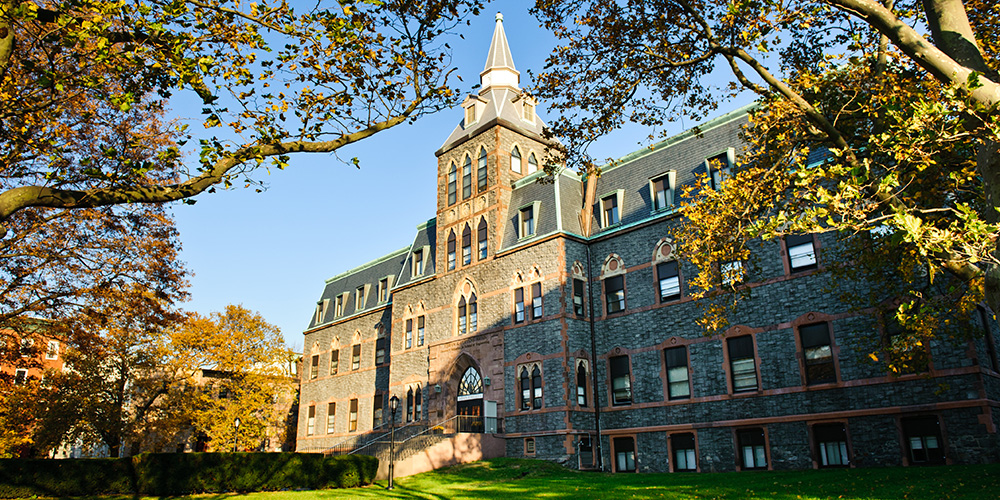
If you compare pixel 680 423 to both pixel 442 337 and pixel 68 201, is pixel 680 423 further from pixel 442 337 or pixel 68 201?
pixel 68 201

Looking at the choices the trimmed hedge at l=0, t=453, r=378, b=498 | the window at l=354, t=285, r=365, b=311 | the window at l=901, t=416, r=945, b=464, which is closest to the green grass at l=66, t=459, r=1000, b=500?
the trimmed hedge at l=0, t=453, r=378, b=498

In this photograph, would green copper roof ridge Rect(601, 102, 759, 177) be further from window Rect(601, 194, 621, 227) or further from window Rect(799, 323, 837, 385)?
window Rect(799, 323, 837, 385)

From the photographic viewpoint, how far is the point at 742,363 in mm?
23047

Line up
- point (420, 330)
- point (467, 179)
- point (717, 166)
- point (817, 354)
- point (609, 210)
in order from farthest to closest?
point (420, 330) → point (467, 179) → point (609, 210) → point (717, 166) → point (817, 354)

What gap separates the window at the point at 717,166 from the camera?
24503 mm

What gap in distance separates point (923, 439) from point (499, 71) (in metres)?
26.9

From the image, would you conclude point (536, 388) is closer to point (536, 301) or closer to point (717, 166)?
point (536, 301)

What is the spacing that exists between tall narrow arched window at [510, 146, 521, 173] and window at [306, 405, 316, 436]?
23241 mm

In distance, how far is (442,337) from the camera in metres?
32.9

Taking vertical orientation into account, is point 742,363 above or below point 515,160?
below

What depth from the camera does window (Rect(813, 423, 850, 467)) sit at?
20312 millimetres

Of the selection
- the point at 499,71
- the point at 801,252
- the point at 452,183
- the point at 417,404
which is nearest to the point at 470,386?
the point at 417,404

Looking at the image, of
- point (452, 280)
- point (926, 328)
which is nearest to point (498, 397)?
point (452, 280)

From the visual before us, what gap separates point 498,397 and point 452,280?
23.2 ft
